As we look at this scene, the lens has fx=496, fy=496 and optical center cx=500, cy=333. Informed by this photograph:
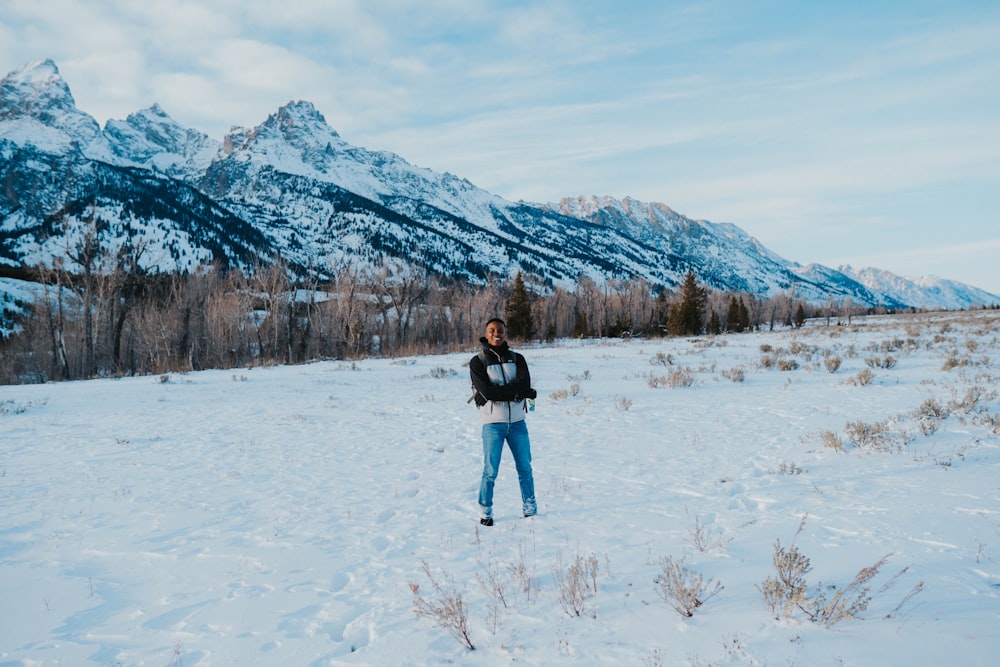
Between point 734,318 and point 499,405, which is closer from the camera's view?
point 499,405

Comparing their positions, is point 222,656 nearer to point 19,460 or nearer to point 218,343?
point 19,460

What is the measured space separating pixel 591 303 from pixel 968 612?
3063 inches

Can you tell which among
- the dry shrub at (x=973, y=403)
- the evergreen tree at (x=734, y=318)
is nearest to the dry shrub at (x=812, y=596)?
the dry shrub at (x=973, y=403)

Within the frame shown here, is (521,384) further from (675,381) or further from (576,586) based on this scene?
(675,381)

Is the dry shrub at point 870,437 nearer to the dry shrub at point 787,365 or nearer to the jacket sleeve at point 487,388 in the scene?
the jacket sleeve at point 487,388

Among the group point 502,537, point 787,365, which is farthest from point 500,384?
point 787,365

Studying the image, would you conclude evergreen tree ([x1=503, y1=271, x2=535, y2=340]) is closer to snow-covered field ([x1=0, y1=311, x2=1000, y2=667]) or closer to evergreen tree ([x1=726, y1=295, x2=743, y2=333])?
evergreen tree ([x1=726, y1=295, x2=743, y2=333])

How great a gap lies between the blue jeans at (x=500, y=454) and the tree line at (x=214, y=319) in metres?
26.0

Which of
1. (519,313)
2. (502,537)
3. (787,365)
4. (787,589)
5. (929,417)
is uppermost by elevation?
(519,313)

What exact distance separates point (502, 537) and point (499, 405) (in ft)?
4.28

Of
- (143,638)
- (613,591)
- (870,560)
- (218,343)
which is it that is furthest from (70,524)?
(218,343)

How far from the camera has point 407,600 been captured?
149 inches

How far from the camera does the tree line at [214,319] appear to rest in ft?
113

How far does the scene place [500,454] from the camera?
17.3 ft
